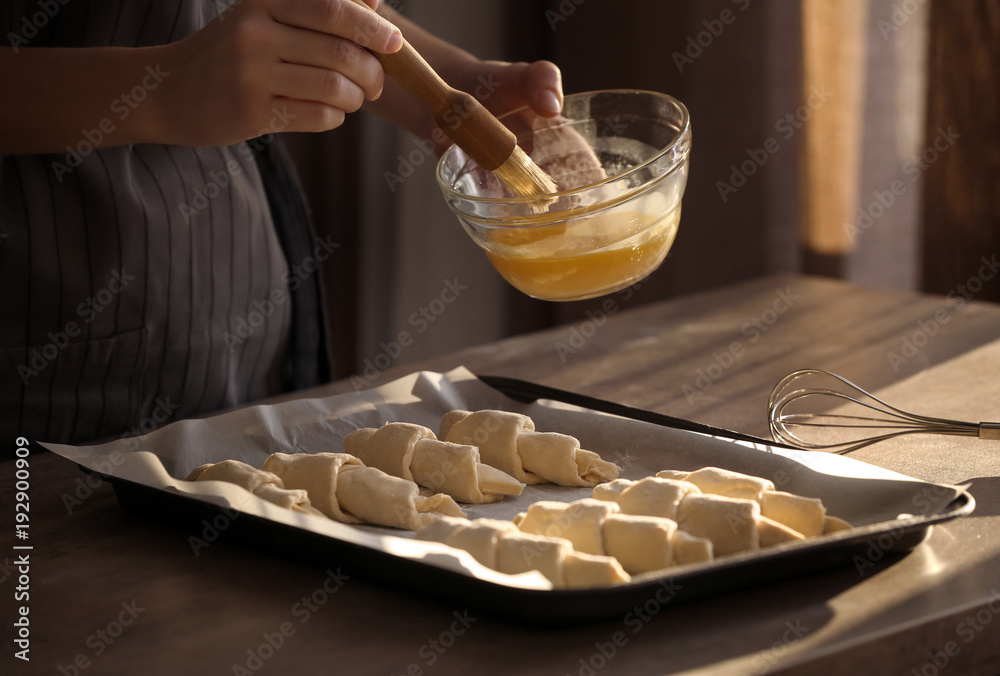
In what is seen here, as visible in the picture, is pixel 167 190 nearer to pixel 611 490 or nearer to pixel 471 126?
pixel 471 126

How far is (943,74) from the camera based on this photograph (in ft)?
7.47

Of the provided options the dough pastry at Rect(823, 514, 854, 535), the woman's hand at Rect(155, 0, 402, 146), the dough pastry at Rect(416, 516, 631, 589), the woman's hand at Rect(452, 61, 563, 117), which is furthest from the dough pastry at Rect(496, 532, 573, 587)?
the woman's hand at Rect(452, 61, 563, 117)

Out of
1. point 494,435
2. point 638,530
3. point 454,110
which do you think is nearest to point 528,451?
point 494,435

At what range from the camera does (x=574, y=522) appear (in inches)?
33.9

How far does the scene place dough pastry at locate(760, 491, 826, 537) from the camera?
85 centimetres

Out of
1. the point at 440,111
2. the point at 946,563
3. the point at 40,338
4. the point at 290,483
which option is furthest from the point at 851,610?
the point at 40,338

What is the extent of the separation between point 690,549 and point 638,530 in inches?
1.8

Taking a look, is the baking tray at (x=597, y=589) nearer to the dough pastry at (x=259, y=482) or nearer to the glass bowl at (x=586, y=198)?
the dough pastry at (x=259, y=482)

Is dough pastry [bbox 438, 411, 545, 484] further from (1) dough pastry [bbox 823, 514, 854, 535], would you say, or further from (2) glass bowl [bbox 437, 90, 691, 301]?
(1) dough pastry [bbox 823, 514, 854, 535]

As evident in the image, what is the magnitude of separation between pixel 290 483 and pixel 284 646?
28 cm

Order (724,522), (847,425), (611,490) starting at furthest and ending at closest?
(847,425)
(611,490)
(724,522)

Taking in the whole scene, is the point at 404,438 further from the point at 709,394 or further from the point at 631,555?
the point at 709,394

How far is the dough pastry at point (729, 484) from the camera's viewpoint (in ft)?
2.99

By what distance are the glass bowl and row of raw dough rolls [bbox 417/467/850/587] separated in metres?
0.32
